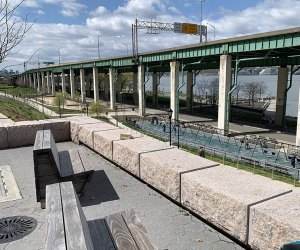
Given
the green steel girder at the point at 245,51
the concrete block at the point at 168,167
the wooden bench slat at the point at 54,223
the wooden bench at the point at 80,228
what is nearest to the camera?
the wooden bench slat at the point at 54,223

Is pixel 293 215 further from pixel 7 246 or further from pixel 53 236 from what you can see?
pixel 7 246

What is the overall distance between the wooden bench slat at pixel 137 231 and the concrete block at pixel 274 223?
1.60m

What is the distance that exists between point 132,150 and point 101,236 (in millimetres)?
3709

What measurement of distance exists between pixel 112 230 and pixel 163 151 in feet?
12.2

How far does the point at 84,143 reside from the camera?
11.9m

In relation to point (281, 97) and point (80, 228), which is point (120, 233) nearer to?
point (80, 228)

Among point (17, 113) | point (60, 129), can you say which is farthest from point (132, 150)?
point (17, 113)

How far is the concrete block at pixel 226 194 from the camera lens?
4797mm

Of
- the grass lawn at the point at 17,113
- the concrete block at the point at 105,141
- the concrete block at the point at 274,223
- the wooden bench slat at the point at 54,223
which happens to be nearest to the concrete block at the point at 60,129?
the concrete block at the point at 105,141

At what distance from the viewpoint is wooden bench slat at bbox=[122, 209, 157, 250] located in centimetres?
406

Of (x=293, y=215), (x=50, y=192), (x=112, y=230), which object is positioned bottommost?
(x=112, y=230)

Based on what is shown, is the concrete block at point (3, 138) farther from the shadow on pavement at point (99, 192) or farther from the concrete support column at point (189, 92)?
the concrete support column at point (189, 92)

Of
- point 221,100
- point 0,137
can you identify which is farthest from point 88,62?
point 0,137

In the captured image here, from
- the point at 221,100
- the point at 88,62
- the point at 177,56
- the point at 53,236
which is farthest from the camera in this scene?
the point at 88,62
